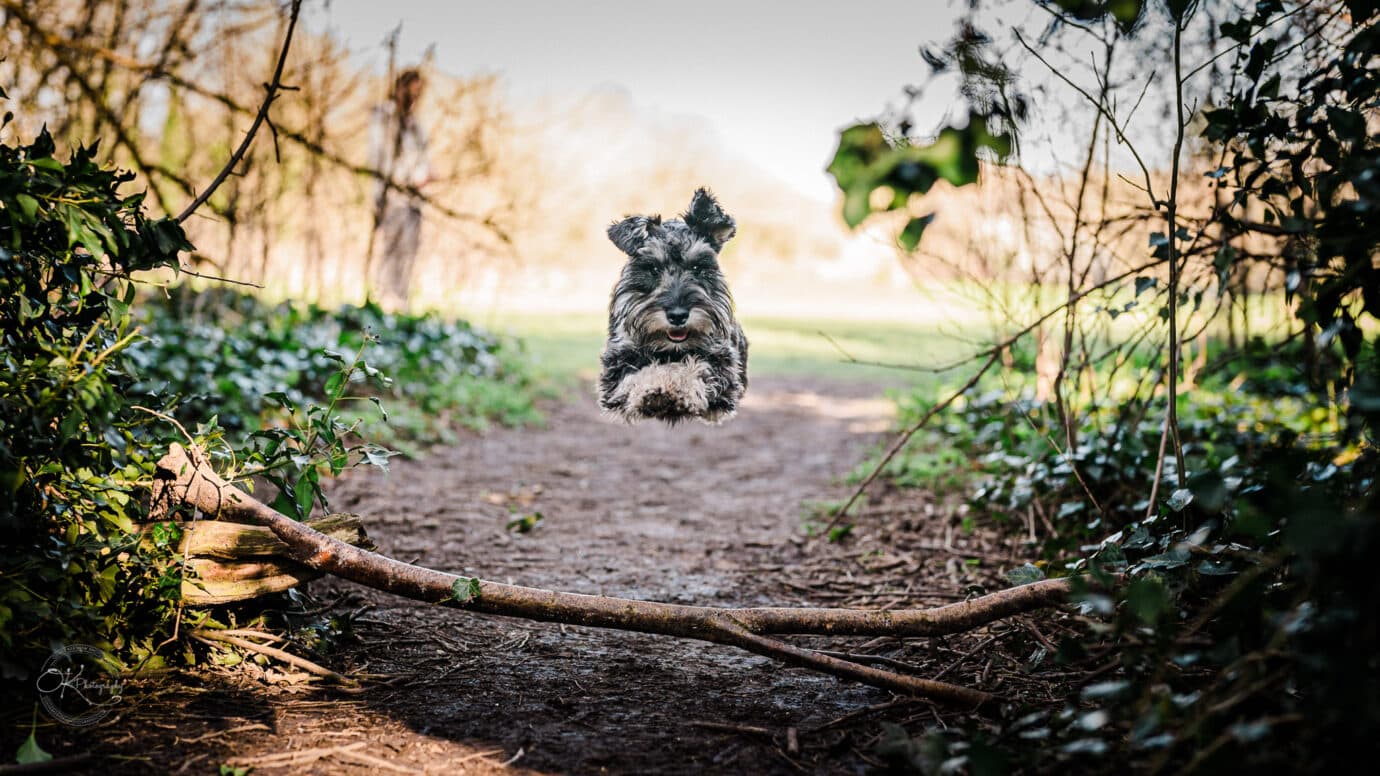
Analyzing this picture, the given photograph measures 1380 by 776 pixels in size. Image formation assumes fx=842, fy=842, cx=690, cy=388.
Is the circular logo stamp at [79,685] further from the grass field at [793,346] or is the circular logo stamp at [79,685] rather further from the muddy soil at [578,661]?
the grass field at [793,346]

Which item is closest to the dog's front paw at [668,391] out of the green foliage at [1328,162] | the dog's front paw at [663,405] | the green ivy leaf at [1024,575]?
the dog's front paw at [663,405]

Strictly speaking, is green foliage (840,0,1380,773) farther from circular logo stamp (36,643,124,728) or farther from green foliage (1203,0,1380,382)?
circular logo stamp (36,643,124,728)

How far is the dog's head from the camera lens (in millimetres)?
2775

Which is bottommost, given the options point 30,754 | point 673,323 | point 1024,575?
point 30,754

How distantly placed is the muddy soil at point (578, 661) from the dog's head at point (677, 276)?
4.46ft

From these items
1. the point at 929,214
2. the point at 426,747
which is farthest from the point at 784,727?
the point at 929,214

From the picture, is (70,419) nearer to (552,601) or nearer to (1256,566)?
(552,601)

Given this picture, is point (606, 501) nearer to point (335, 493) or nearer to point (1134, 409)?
point (335, 493)

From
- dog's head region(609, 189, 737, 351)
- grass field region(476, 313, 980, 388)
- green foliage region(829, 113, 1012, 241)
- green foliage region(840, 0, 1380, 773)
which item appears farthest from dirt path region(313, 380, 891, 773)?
grass field region(476, 313, 980, 388)

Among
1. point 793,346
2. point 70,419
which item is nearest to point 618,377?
point 70,419

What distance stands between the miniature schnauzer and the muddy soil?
1096 millimetres

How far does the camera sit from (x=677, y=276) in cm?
280

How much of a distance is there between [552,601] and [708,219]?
1.53 m

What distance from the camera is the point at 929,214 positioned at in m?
1.77
